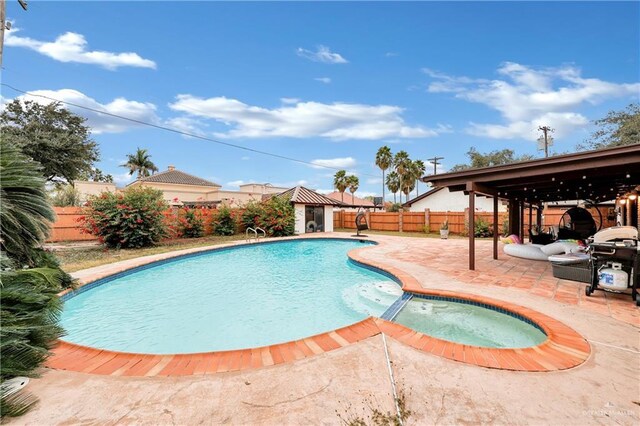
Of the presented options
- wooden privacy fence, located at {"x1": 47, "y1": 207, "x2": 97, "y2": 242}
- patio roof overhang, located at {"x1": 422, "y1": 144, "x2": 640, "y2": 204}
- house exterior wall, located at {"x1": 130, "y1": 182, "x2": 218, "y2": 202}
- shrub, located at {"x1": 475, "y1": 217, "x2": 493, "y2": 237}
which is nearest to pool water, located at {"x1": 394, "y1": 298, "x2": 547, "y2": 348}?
patio roof overhang, located at {"x1": 422, "y1": 144, "x2": 640, "y2": 204}

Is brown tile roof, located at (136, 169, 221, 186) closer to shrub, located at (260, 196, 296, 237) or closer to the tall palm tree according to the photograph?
shrub, located at (260, 196, 296, 237)

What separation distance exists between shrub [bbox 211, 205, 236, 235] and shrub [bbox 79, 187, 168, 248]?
438cm

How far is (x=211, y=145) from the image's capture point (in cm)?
2166

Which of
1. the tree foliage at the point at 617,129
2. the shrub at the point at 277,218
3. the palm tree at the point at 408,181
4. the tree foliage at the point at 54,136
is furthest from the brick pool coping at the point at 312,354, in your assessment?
the palm tree at the point at 408,181

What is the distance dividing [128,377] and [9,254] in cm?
206

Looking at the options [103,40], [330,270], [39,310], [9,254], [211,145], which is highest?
[103,40]

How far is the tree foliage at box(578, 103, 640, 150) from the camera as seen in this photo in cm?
1977

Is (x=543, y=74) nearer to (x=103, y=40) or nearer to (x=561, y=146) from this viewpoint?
(x=561, y=146)

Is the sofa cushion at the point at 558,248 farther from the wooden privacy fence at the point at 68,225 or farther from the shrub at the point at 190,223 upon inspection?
the wooden privacy fence at the point at 68,225

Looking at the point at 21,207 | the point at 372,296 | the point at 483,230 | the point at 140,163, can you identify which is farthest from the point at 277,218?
the point at 140,163

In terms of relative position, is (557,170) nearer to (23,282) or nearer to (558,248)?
Answer: (558,248)

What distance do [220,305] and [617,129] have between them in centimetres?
3009

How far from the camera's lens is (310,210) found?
65.0 feet

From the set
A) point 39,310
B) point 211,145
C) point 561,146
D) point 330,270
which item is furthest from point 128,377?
point 561,146
